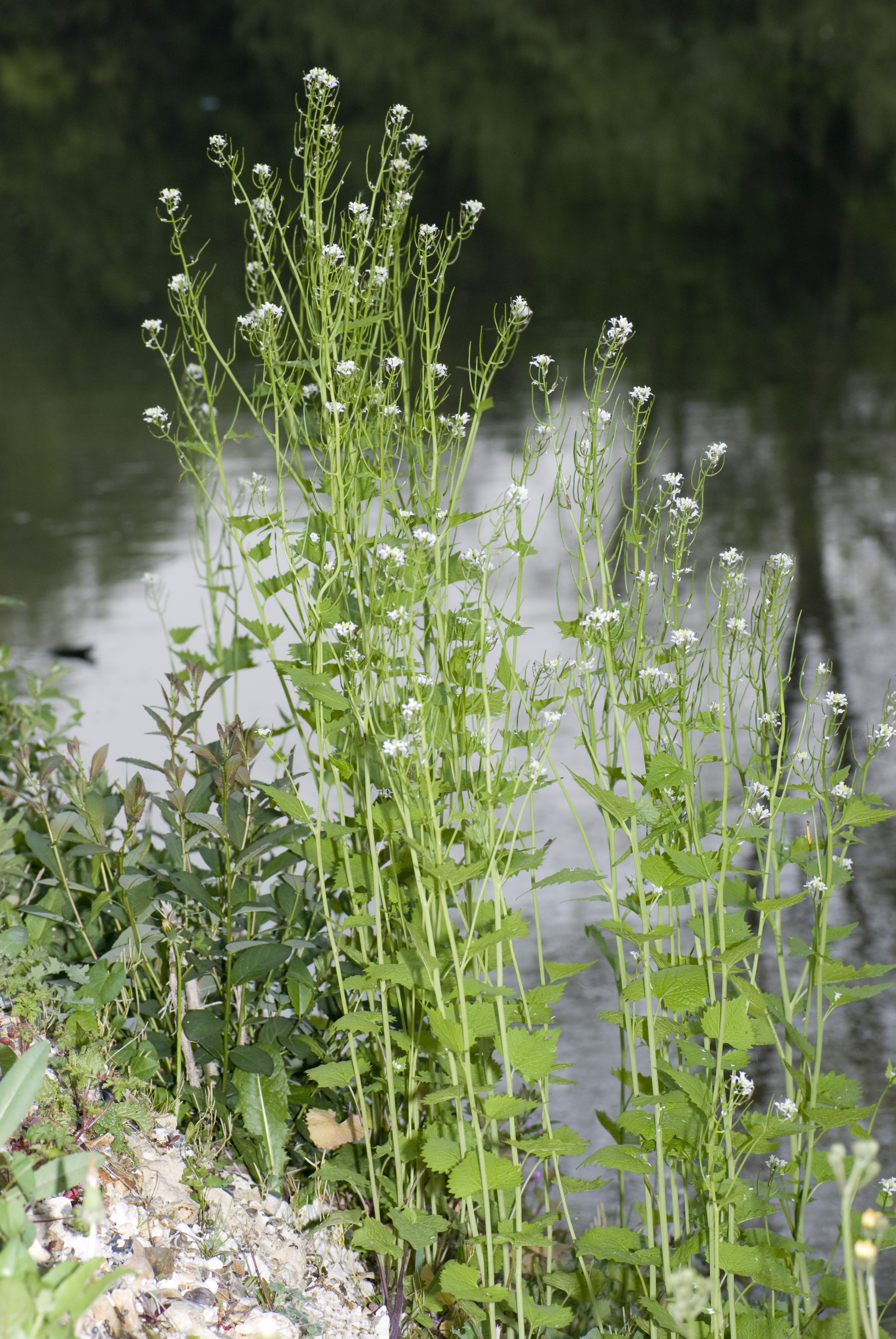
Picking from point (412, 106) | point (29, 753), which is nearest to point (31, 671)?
point (29, 753)

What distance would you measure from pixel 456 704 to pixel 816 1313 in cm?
106

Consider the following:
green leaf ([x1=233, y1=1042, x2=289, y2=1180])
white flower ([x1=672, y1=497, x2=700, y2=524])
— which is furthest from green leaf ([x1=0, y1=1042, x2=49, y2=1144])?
white flower ([x1=672, y1=497, x2=700, y2=524])

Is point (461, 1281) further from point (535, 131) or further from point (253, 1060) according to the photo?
point (535, 131)

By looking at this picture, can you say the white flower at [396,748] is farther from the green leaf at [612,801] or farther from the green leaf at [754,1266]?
the green leaf at [754,1266]

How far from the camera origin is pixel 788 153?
1655 centimetres

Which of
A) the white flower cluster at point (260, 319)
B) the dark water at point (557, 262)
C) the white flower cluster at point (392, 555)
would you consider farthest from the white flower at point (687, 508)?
the dark water at point (557, 262)

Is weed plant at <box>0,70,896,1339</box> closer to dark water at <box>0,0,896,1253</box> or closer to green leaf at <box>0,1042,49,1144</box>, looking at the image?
green leaf at <box>0,1042,49,1144</box>

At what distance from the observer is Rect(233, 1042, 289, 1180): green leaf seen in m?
2.10

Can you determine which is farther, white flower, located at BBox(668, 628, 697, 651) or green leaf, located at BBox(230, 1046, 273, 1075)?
green leaf, located at BBox(230, 1046, 273, 1075)

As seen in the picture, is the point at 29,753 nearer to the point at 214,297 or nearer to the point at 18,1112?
the point at 18,1112

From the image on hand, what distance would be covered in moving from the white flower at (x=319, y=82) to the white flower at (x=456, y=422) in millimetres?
494

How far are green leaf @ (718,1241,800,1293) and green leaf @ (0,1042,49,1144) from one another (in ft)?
2.91

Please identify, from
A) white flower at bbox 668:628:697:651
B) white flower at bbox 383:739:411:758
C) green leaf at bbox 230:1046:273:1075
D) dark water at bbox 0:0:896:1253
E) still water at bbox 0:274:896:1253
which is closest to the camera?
white flower at bbox 383:739:411:758

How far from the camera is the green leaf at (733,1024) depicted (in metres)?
1.74
